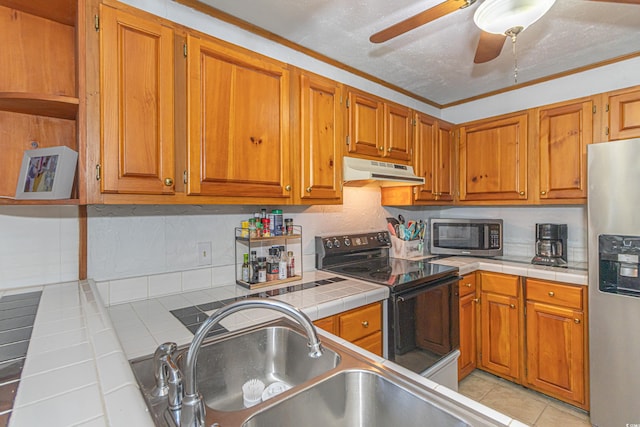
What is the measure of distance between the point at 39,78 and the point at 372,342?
76.3 inches

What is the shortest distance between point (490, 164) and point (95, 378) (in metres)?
2.87

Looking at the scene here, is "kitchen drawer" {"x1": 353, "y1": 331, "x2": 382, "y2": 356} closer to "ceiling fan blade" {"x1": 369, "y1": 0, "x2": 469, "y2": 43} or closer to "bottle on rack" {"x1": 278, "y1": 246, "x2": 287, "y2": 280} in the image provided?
"bottle on rack" {"x1": 278, "y1": 246, "x2": 287, "y2": 280}

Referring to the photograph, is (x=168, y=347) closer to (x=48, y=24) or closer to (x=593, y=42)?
(x=48, y=24)

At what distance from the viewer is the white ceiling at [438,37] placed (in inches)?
62.9

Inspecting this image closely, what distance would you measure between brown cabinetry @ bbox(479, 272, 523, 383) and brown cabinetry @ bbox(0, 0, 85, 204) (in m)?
2.62

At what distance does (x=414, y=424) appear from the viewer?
0.78 m

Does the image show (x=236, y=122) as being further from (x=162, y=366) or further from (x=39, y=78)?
(x=162, y=366)

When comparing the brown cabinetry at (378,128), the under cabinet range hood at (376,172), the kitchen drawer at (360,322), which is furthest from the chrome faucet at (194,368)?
the brown cabinetry at (378,128)

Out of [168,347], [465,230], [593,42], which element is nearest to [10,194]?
[168,347]

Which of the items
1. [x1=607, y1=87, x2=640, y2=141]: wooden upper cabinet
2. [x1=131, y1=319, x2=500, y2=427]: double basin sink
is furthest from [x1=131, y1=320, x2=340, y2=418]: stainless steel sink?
[x1=607, y1=87, x2=640, y2=141]: wooden upper cabinet

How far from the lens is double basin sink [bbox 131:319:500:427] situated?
75cm

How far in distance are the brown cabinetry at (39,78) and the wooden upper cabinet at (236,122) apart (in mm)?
400

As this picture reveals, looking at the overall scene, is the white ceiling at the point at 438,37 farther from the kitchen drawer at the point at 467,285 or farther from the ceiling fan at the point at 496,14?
the kitchen drawer at the point at 467,285

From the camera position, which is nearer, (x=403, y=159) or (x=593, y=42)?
(x=593, y=42)
